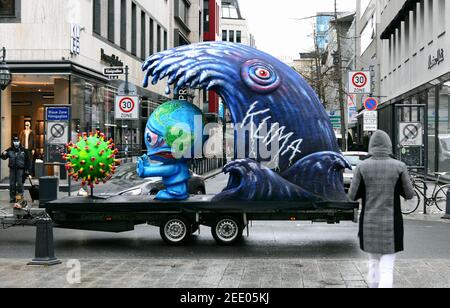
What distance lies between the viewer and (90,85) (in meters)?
27.0

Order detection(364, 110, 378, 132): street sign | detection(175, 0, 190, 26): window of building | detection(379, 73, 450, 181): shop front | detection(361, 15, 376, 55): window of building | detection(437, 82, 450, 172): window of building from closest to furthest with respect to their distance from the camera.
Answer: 1. detection(364, 110, 378, 132): street sign
2. detection(437, 82, 450, 172): window of building
3. detection(379, 73, 450, 181): shop front
4. detection(175, 0, 190, 26): window of building
5. detection(361, 15, 376, 55): window of building

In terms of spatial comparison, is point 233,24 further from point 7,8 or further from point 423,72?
point 7,8

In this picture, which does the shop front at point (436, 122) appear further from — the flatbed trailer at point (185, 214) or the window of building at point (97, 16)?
the flatbed trailer at point (185, 214)

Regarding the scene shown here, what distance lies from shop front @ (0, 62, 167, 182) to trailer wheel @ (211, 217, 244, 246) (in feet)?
Answer: 35.1

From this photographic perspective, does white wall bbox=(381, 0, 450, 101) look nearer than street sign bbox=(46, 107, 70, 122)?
No

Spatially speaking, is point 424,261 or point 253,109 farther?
point 253,109

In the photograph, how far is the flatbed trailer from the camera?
1155cm

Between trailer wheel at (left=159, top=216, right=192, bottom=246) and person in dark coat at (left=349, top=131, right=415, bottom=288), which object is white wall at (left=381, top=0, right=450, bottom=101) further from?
person in dark coat at (left=349, top=131, right=415, bottom=288)

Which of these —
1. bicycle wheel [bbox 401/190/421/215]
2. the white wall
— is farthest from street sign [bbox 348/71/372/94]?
bicycle wheel [bbox 401/190/421/215]

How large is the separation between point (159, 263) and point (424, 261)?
159 inches

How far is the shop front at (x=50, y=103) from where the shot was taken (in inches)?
944
